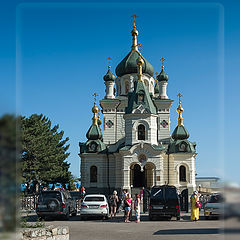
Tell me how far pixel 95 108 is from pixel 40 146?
7.49 metres

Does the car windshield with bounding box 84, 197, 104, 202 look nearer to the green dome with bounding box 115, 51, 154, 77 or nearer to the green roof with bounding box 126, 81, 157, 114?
the green roof with bounding box 126, 81, 157, 114

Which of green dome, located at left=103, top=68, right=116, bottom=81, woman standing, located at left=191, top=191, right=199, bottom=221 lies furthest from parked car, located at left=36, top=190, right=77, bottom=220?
green dome, located at left=103, top=68, right=116, bottom=81

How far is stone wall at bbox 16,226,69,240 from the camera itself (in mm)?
11405

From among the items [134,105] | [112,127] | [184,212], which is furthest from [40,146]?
[184,212]

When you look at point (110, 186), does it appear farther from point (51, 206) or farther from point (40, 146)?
point (51, 206)

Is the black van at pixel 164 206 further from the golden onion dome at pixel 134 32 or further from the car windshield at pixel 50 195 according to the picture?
the golden onion dome at pixel 134 32

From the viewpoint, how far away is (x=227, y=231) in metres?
3.53

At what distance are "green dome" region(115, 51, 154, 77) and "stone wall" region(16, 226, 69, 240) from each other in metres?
35.9

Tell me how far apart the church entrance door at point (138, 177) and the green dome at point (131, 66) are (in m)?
12.6

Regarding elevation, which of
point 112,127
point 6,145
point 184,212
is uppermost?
point 112,127

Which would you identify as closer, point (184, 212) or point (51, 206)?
point (51, 206)

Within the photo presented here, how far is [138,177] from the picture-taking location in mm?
40750

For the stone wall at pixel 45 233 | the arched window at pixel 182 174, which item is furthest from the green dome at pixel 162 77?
the stone wall at pixel 45 233

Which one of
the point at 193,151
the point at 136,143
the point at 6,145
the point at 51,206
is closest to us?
the point at 6,145
